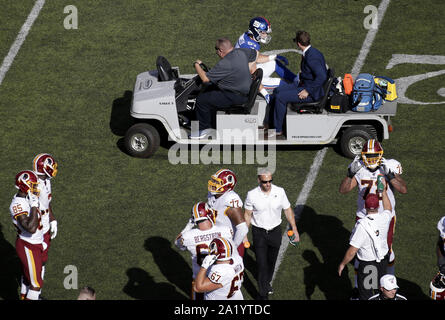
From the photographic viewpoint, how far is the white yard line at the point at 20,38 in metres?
16.3

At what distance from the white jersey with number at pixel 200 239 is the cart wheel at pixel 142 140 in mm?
4164

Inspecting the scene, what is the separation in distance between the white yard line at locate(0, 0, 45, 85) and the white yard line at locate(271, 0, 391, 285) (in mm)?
6614

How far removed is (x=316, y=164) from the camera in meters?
13.6

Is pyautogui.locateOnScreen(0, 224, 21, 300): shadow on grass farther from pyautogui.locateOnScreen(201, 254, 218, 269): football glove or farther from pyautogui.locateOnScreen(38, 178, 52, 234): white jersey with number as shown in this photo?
pyautogui.locateOnScreen(201, 254, 218, 269): football glove

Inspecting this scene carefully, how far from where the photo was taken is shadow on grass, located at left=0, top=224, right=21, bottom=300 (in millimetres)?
11062

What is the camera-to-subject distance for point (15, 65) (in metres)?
16.4

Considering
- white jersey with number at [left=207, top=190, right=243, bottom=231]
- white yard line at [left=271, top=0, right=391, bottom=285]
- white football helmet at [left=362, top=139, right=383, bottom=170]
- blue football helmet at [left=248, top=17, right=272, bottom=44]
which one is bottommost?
white yard line at [left=271, top=0, right=391, bottom=285]

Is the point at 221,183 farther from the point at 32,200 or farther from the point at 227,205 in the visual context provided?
the point at 32,200

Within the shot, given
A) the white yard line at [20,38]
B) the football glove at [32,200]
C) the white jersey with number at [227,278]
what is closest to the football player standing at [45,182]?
the football glove at [32,200]

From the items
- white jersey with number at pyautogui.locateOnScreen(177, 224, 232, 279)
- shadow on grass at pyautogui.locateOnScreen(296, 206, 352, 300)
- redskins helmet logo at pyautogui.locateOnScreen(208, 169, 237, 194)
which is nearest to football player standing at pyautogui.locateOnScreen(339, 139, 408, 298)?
shadow on grass at pyautogui.locateOnScreen(296, 206, 352, 300)

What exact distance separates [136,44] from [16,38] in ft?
8.50

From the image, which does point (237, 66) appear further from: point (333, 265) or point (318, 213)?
point (333, 265)

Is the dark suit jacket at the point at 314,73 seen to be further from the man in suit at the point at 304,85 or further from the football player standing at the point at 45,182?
the football player standing at the point at 45,182

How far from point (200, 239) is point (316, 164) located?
4.53 meters
